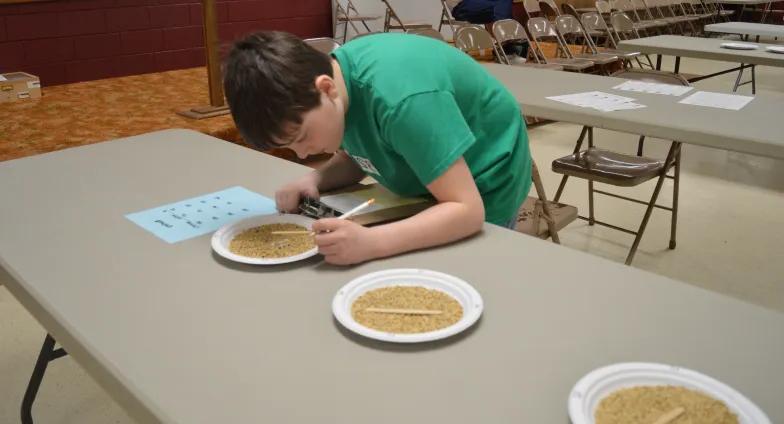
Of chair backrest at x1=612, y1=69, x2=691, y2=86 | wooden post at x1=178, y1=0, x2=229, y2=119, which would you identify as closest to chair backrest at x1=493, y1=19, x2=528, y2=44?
chair backrest at x1=612, y1=69, x2=691, y2=86

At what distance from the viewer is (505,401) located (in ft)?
2.60

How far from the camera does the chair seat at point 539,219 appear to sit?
209cm

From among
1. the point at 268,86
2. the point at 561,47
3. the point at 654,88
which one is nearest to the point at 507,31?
the point at 561,47

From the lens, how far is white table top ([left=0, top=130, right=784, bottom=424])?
80cm

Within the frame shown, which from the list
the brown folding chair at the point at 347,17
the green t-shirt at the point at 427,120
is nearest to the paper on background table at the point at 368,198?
the green t-shirt at the point at 427,120

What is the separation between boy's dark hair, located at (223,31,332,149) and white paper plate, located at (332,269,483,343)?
285 millimetres

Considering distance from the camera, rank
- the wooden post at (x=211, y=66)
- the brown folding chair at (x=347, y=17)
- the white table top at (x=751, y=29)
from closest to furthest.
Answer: the wooden post at (x=211, y=66), the white table top at (x=751, y=29), the brown folding chair at (x=347, y=17)

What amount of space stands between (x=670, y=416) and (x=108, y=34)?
522 centimetres

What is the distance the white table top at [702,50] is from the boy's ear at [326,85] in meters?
3.76

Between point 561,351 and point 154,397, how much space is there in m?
0.52

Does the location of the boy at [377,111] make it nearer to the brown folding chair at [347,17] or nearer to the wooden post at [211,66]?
the wooden post at [211,66]

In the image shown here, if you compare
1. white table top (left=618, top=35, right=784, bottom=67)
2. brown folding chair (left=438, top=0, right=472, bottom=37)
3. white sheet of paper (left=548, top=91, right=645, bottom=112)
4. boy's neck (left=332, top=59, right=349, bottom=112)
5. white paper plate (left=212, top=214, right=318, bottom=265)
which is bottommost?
white paper plate (left=212, top=214, right=318, bottom=265)

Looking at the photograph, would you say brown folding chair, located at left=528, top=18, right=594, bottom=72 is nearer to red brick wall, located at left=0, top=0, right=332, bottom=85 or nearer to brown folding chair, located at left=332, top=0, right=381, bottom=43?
brown folding chair, located at left=332, top=0, right=381, bottom=43

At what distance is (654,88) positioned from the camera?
2.83m
